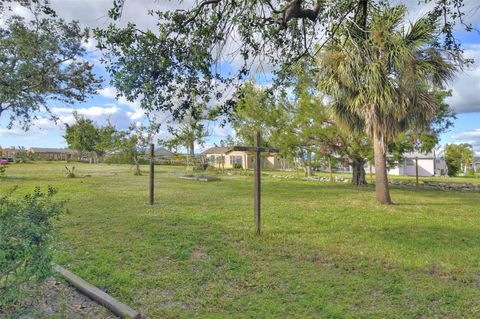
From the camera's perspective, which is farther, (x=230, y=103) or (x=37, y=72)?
(x=37, y=72)

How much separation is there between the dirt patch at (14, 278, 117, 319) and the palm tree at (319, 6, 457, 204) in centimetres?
789

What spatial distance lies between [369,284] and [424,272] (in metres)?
1.05

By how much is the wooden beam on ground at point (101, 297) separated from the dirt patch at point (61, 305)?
4cm

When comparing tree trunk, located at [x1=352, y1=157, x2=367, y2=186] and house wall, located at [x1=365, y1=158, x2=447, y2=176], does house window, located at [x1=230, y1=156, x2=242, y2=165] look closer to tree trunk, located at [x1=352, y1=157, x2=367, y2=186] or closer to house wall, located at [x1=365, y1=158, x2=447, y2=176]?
house wall, located at [x1=365, y1=158, x2=447, y2=176]

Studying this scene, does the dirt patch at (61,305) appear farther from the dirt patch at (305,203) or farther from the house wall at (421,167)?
the house wall at (421,167)

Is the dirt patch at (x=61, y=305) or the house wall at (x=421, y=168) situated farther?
the house wall at (x=421, y=168)

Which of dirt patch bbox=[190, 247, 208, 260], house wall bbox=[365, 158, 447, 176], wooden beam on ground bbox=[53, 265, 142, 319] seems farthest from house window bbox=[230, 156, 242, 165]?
wooden beam on ground bbox=[53, 265, 142, 319]

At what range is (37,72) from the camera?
665cm

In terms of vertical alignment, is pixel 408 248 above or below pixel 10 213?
below

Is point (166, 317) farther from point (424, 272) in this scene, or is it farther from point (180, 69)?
point (424, 272)

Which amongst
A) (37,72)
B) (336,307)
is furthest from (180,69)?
(37,72)

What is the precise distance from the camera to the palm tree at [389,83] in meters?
9.50

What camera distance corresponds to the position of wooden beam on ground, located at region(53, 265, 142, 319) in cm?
333

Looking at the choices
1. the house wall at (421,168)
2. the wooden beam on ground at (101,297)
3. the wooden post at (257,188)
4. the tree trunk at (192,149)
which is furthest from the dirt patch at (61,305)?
the house wall at (421,168)
